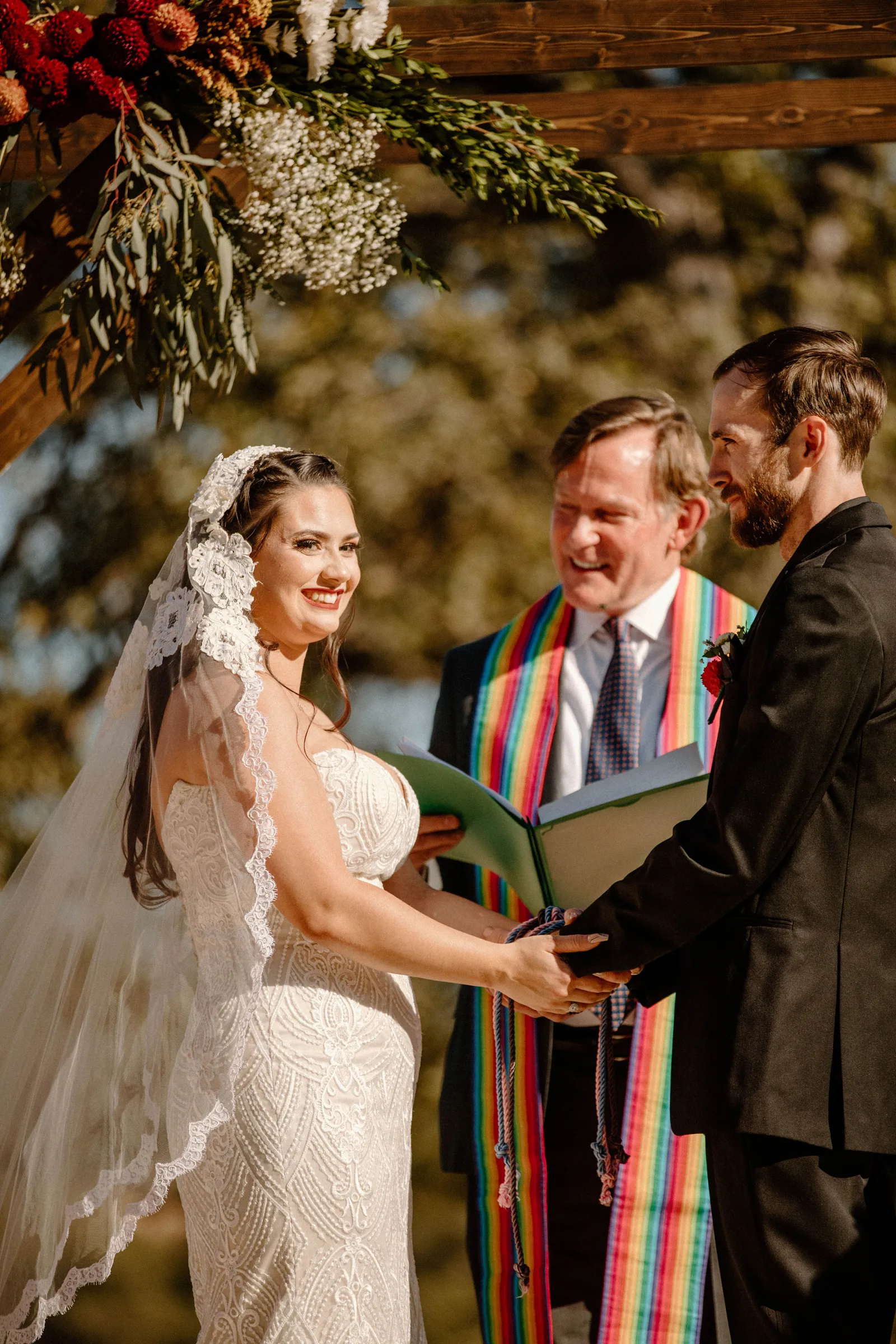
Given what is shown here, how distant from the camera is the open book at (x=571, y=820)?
2.36m

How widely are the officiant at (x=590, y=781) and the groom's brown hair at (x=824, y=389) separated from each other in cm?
92

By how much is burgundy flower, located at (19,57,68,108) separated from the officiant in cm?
143

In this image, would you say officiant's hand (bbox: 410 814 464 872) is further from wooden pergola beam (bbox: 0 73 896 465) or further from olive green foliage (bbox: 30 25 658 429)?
wooden pergola beam (bbox: 0 73 896 465)

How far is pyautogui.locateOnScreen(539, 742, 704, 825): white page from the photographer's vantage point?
2.32 metres

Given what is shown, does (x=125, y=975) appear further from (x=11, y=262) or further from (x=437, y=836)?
(x=11, y=262)

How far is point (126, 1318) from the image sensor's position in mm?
4371

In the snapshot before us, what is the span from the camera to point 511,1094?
9.21 feet

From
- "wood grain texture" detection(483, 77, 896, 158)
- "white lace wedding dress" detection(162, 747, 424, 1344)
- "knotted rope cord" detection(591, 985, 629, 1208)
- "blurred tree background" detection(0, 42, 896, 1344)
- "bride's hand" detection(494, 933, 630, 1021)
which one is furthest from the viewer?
"blurred tree background" detection(0, 42, 896, 1344)

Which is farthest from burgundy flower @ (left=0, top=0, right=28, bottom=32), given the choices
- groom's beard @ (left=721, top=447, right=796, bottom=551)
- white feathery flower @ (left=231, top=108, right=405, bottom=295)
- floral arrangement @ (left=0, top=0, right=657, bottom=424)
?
groom's beard @ (left=721, top=447, right=796, bottom=551)

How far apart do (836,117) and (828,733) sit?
218 centimetres

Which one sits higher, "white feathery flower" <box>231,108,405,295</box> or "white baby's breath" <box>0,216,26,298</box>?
"white feathery flower" <box>231,108,405,295</box>

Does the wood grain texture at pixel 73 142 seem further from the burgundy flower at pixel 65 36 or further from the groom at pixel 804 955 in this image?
the groom at pixel 804 955

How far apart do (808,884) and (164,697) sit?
3.85ft

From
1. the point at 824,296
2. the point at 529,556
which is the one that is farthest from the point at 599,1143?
the point at 824,296
